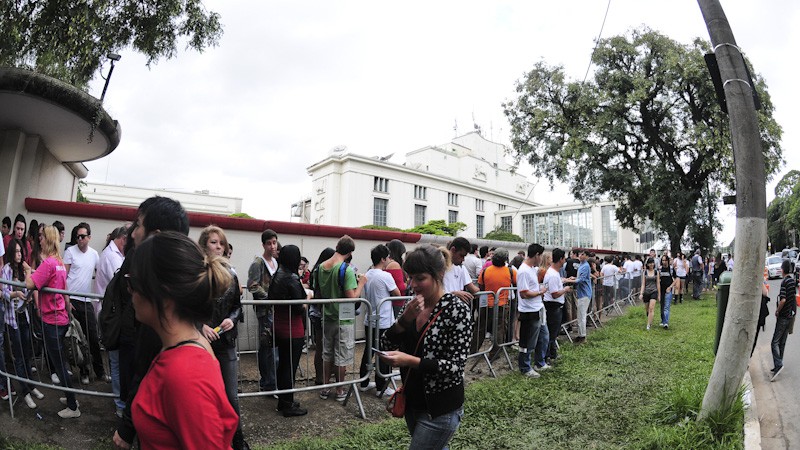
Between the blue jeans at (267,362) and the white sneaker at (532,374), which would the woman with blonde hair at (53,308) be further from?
the white sneaker at (532,374)

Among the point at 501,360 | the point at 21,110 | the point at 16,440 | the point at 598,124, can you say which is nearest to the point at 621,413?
the point at 501,360

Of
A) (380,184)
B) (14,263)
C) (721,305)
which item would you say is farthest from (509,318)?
(380,184)

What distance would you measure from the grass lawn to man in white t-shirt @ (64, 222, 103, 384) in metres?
2.53

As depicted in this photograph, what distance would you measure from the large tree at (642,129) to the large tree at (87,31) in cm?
1777

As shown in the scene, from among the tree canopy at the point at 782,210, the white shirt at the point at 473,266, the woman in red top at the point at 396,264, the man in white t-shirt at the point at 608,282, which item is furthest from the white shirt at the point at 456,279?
the tree canopy at the point at 782,210

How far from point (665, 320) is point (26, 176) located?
13.1 meters

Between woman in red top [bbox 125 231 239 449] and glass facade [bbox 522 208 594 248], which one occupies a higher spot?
glass facade [bbox 522 208 594 248]

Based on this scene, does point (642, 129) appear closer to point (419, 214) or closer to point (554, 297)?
point (554, 297)

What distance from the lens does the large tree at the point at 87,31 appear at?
636 cm

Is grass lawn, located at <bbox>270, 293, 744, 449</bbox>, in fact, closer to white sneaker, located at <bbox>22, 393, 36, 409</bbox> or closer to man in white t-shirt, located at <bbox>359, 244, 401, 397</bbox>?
man in white t-shirt, located at <bbox>359, 244, 401, 397</bbox>

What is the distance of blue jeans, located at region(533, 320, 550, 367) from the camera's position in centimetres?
724

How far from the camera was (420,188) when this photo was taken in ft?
211

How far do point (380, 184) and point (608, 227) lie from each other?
29.7 metres

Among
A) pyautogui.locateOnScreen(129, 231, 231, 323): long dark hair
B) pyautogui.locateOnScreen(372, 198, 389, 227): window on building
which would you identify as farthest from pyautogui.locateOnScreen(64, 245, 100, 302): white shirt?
pyautogui.locateOnScreen(372, 198, 389, 227): window on building
